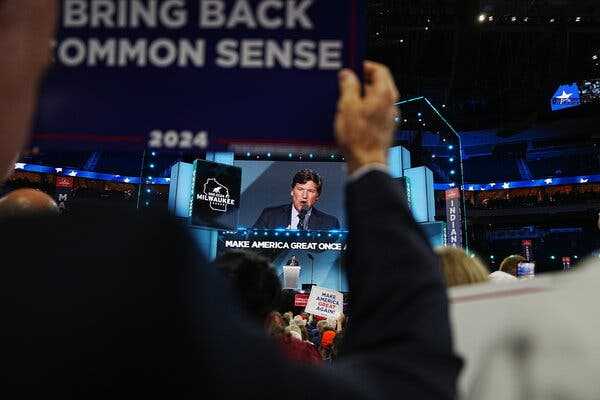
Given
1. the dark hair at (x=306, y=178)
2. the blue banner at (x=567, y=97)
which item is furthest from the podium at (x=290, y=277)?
the blue banner at (x=567, y=97)

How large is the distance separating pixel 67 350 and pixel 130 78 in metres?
1.46

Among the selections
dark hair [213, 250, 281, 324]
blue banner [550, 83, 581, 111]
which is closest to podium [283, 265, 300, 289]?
dark hair [213, 250, 281, 324]

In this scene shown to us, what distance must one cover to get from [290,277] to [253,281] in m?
11.1

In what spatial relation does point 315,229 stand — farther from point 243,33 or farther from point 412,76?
point 243,33

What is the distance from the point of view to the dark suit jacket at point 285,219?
49.1ft

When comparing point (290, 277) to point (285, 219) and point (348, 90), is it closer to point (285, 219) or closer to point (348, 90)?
point (285, 219)

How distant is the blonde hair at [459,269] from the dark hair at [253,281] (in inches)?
24.3

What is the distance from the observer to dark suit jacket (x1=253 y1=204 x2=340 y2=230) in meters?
15.0

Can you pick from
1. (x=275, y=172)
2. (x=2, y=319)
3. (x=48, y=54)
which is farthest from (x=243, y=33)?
(x=275, y=172)

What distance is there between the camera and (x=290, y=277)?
13.0 meters

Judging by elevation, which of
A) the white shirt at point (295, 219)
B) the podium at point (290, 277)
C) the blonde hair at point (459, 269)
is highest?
the white shirt at point (295, 219)

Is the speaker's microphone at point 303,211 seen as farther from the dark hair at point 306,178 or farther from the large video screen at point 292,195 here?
the dark hair at point 306,178

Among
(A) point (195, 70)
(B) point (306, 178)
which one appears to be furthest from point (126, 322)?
(B) point (306, 178)

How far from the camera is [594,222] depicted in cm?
3106
